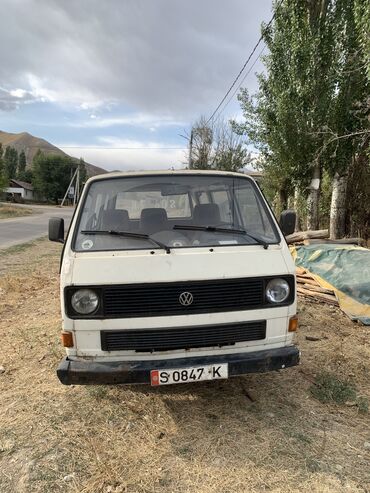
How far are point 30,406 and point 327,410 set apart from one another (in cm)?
250

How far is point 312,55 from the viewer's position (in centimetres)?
1232

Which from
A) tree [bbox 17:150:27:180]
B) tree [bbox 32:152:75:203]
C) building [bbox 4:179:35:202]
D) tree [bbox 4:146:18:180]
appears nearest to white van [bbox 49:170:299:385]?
tree [bbox 32:152:75:203]

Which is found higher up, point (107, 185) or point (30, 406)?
point (107, 185)

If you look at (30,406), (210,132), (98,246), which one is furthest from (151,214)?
(210,132)

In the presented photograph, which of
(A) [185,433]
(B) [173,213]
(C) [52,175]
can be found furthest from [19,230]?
(C) [52,175]

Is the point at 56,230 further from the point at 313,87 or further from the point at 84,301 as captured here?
the point at 313,87

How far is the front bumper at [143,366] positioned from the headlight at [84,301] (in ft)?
1.25

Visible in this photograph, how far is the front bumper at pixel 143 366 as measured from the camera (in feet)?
10.1

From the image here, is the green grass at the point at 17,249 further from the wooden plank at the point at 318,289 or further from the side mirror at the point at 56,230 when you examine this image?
the side mirror at the point at 56,230

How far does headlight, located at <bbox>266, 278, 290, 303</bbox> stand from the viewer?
3.33 m

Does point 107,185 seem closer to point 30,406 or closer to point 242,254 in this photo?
point 242,254

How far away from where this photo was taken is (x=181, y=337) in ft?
10.5

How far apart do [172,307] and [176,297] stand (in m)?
0.08

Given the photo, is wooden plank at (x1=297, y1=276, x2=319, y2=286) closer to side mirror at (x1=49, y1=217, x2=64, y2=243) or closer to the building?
side mirror at (x1=49, y1=217, x2=64, y2=243)
